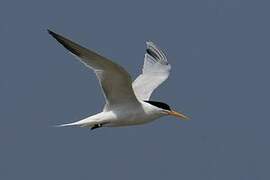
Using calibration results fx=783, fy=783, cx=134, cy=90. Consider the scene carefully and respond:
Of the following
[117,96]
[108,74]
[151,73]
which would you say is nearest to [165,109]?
[117,96]

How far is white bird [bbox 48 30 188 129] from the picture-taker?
12148 millimetres

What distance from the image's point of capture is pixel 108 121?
13.9 metres

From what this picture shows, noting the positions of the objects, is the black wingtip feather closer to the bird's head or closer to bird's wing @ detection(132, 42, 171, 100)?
the bird's head

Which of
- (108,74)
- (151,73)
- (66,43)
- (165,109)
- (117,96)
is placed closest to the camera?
(66,43)

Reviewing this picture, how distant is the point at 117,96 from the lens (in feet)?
44.9

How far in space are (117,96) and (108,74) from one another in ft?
3.21

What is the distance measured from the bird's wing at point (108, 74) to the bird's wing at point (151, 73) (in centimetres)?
210

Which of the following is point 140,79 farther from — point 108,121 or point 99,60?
point 99,60

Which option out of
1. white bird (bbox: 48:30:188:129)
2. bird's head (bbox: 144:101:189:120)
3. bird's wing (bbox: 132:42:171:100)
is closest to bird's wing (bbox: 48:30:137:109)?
white bird (bbox: 48:30:188:129)

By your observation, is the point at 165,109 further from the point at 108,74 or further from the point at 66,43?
the point at 66,43

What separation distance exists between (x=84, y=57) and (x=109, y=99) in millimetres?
1785

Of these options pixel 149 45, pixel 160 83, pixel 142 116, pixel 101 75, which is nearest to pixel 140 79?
pixel 160 83

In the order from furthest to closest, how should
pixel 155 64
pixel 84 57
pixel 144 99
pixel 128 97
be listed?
pixel 155 64 → pixel 144 99 → pixel 128 97 → pixel 84 57

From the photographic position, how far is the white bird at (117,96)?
12148 millimetres
